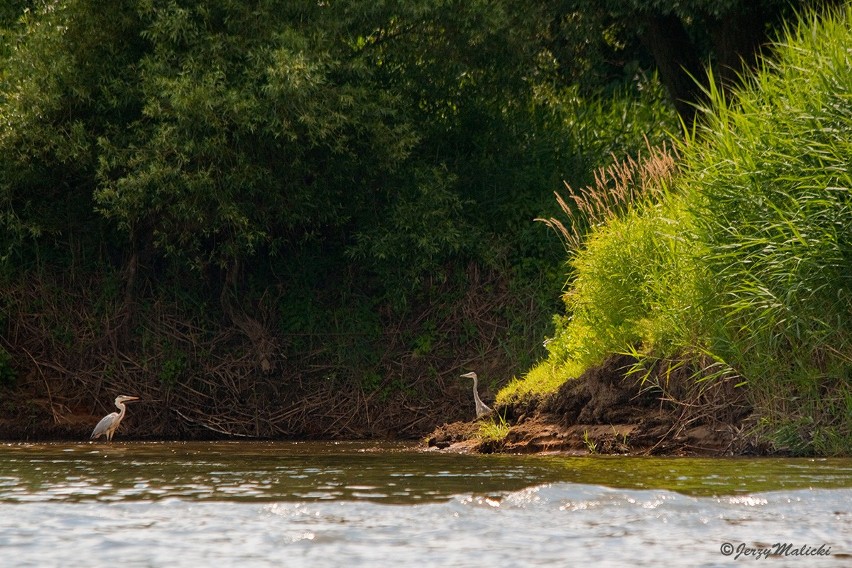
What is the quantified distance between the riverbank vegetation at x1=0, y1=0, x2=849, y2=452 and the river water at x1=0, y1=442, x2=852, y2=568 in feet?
22.9

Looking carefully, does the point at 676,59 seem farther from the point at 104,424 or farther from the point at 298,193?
the point at 104,424

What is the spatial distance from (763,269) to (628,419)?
1949mm

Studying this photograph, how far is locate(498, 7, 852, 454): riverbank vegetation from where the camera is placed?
10.5 m

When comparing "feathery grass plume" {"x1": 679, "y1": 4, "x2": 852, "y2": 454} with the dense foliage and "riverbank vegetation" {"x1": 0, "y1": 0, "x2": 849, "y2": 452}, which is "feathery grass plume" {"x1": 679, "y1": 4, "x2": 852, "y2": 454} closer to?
"riverbank vegetation" {"x1": 0, "y1": 0, "x2": 849, "y2": 452}

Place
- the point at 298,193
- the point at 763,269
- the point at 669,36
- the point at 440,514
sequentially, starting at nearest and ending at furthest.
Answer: the point at 440,514 < the point at 763,269 < the point at 298,193 < the point at 669,36

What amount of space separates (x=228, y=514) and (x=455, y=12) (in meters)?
11.9

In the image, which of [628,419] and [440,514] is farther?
[628,419]

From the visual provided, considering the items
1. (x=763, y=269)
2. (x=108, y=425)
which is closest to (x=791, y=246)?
(x=763, y=269)

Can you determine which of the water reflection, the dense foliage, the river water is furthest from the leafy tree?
the river water

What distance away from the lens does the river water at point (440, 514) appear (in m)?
6.34

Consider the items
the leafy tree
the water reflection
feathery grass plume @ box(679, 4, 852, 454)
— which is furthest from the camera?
the leafy tree

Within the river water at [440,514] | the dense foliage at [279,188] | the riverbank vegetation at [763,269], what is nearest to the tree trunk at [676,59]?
the dense foliage at [279,188]

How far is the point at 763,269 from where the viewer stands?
10.8 meters

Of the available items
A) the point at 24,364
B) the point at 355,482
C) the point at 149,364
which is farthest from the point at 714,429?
the point at 24,364
